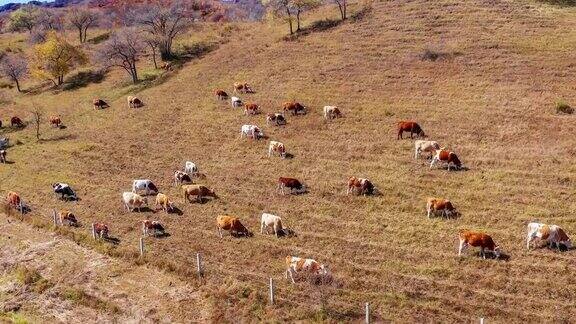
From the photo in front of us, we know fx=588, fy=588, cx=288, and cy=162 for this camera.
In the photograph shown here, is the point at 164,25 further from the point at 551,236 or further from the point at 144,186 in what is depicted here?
the point at 551,236

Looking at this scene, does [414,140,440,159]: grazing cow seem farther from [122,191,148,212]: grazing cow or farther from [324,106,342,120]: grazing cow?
[122,191,148,212]: grazing cow

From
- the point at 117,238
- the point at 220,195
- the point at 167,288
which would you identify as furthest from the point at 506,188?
the point at 117,238

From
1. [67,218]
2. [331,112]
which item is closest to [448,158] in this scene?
[331,112]

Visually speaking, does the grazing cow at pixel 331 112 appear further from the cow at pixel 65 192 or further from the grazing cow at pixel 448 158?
the cow at pixel 65 192

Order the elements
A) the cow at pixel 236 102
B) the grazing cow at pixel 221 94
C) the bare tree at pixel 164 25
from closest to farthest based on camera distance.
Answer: the cow at pixel 236 102
the grazing cow at pixel 221 94
the bare tree at pixel 164 25

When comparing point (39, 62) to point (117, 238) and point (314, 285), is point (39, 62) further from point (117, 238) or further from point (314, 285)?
point (314, 285)

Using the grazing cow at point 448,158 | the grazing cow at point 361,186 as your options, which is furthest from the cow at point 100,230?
the grazing cow at point 448,158
